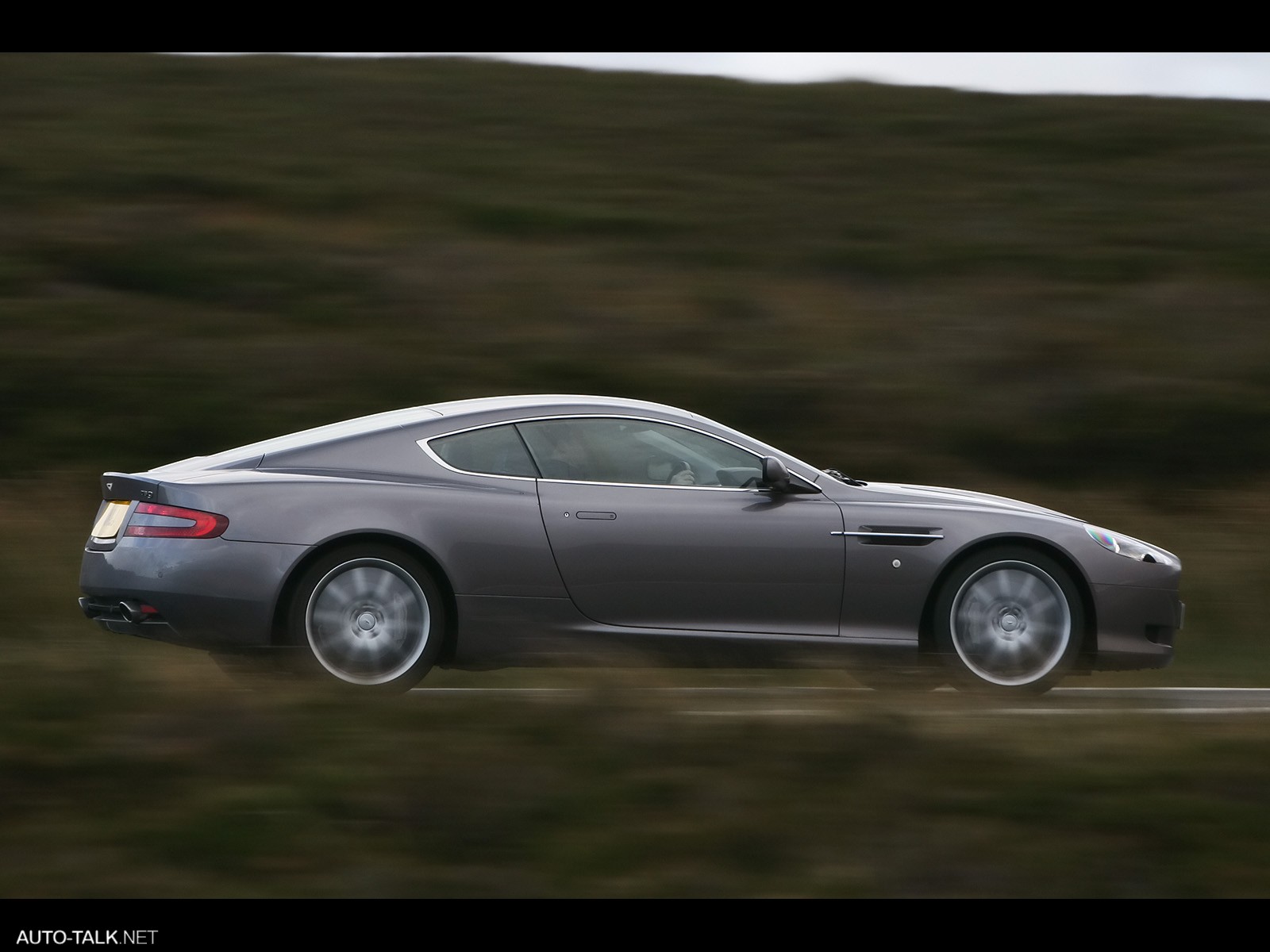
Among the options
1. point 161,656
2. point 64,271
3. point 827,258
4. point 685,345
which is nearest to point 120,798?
point 161,656

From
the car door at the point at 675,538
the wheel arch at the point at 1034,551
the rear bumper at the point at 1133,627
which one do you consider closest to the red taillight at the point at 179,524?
the car door at the point at 675,538

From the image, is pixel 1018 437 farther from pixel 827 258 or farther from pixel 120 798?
pixel 120 798

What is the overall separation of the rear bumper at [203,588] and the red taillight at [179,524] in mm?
28

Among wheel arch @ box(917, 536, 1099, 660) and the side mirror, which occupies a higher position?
the side mirror

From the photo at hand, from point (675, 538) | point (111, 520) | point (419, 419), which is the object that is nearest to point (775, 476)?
point (675, 538)

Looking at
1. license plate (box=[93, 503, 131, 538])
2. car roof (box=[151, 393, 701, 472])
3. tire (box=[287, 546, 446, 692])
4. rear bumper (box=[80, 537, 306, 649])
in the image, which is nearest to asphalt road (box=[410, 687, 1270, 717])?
tire (box=[287, 546, 446, 692])

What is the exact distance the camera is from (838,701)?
17.7 feet

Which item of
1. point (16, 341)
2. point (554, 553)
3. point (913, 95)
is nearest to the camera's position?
point (554, 553)

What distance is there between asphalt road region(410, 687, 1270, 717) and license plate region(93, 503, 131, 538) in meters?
1.51

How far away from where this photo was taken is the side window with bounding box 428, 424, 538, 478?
6395 millimetres

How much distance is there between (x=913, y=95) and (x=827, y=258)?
545 cm

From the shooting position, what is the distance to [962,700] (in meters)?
5.61

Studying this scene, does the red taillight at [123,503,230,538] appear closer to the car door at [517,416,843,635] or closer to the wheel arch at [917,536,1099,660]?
the car door at [517,416,843,635]

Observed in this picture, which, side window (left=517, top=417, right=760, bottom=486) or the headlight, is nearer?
side window (left=517, top=417, right=760, bottom=486)
